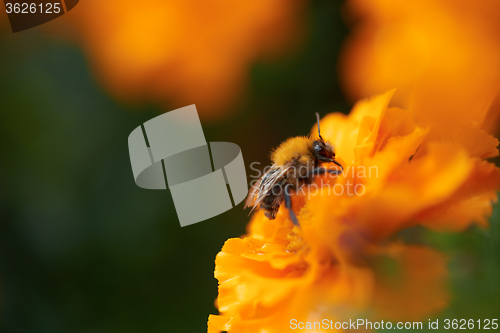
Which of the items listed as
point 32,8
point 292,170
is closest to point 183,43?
point 32,8

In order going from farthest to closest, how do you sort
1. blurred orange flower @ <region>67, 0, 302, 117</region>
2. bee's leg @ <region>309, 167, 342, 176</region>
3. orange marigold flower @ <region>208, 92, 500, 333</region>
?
blurred orange flower @ <region>67, 0, 302, 117</region> < bee's leg @ <region>309, 167, 342, 176</region> < orange marigold flower @ <region>208, 92, 500, 333</region>

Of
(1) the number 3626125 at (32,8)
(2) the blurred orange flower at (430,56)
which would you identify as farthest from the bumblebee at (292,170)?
(1) the number 3626125 at (32,8)

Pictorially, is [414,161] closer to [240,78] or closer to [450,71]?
[450,71]

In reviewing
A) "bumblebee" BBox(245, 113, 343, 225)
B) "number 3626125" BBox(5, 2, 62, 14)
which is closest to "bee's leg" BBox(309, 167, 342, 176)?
"bumblebee" BBox(245, 113, 343, 225)

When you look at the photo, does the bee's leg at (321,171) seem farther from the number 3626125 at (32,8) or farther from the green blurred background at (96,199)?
the number 3626125 at (32,8)

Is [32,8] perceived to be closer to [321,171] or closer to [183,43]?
[183,43]

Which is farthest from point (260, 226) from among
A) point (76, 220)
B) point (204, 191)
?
point (76, 220)

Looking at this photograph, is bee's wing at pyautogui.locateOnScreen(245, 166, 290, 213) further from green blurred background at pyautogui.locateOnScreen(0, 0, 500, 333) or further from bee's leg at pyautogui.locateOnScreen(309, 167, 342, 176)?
green blurred background at pyautogui.locateOnScreen(0, 0, 500, 333)
